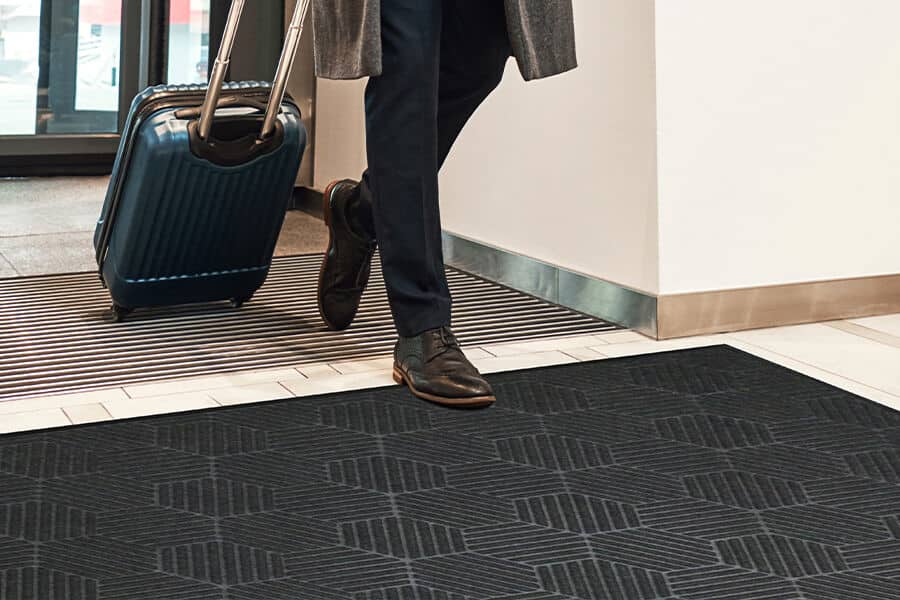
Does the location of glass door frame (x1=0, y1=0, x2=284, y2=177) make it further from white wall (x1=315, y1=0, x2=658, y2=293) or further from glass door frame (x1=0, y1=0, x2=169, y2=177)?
white wall (x1=315, y1=0, x2=658, y2=293)

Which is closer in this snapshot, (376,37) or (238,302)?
(376,37)

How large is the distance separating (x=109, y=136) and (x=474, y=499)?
125 inches

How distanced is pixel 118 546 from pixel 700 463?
2.58 ft

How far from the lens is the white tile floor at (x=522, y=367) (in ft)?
6.12

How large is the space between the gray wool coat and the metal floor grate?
0.57 meters

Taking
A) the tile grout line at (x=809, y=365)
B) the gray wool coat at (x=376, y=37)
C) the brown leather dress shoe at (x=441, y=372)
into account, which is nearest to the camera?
the gray wool coat at (x=376, y=37)

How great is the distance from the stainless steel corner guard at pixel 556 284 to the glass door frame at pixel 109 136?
1.68 metres

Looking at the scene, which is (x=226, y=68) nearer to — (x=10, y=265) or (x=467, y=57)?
(x=467, y=57)

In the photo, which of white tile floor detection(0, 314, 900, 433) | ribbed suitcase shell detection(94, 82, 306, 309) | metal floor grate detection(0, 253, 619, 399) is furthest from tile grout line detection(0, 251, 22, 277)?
white tile floor detection(0, 314, 900, 433)

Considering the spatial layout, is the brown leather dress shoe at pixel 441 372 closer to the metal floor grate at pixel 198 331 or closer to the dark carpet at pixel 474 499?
the dark carpet at pixel 474 499

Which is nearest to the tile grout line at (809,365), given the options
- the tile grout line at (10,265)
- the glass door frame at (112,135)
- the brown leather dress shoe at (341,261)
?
the brown leather dress shoe at (341,261)

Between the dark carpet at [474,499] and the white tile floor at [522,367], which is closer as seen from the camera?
the dark carpet at [474,499]

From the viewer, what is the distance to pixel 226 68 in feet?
7.21

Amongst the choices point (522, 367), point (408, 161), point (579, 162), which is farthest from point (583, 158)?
point (408, 161)
